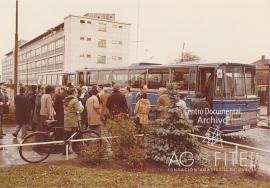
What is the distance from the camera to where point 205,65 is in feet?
55.1

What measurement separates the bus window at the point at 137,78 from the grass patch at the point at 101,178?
1204 centimetres

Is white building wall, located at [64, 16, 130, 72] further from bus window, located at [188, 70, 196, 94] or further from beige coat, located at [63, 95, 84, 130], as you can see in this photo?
beige coat, located at [63, 95, 84, 130]

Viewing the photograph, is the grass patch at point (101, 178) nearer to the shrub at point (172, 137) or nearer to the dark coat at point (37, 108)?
the shrub at point (172, 137)

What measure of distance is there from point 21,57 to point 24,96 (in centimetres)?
11222

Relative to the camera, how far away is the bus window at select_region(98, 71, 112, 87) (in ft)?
82.7

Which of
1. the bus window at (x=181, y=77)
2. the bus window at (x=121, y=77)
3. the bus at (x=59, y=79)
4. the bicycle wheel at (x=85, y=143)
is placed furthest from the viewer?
the bus at (x=59, y=79)

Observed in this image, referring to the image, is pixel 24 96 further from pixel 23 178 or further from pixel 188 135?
pixel 188 135

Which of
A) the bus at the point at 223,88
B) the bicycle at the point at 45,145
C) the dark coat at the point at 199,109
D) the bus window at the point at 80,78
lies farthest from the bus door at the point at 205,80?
the bus window at the point at 80,78

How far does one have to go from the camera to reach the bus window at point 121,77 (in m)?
23.1

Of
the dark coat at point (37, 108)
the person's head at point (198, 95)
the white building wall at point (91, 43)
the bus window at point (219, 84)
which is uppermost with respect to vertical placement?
the white building wall at point (91, 43)

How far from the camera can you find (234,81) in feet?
54.7

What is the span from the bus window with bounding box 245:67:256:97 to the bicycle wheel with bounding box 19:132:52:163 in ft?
33.0

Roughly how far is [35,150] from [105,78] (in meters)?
15.6

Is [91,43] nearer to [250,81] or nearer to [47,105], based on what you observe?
[250,81]
